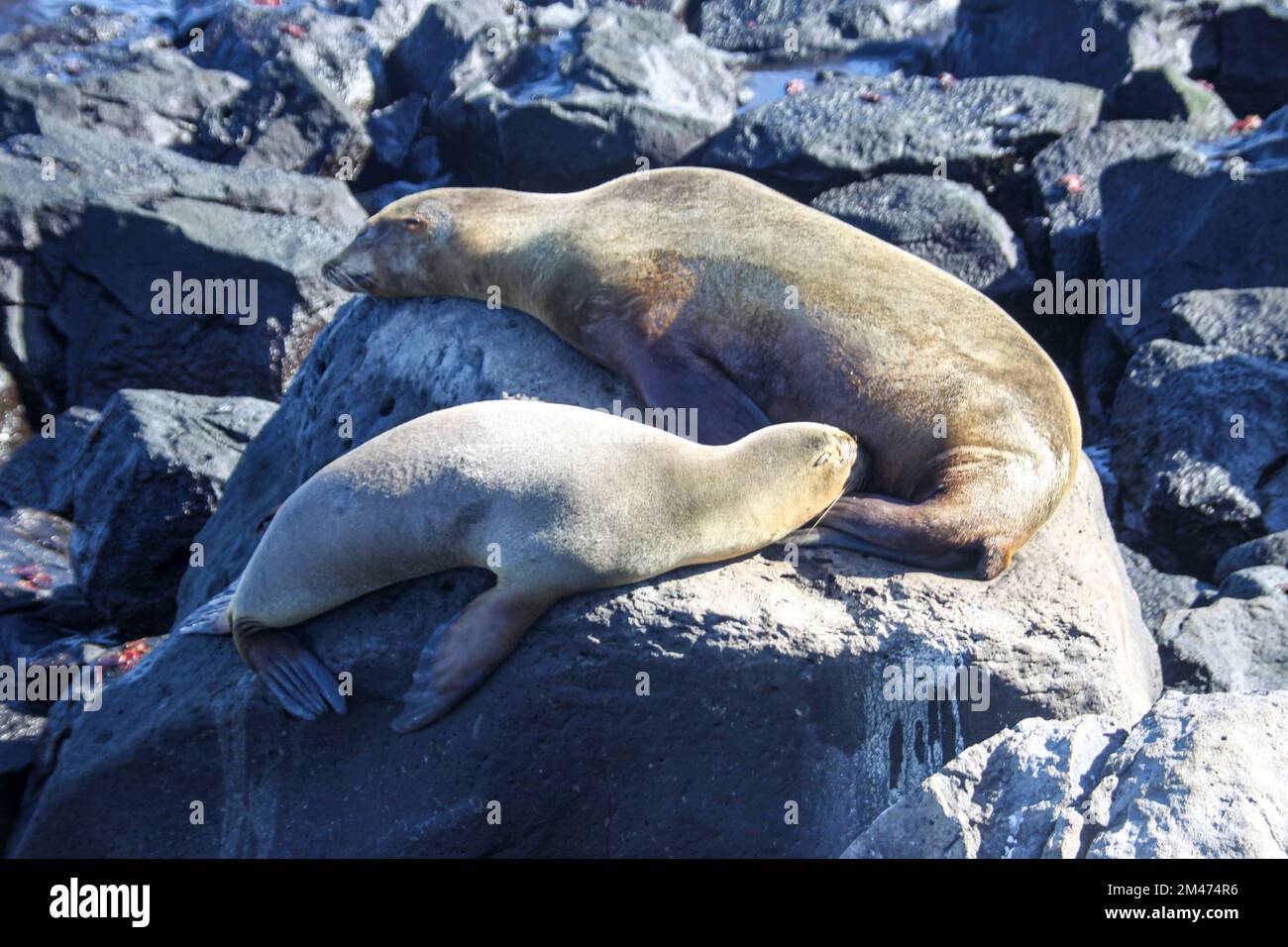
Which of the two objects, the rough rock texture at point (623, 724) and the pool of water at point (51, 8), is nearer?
the rough rock texture at point (623, 724)

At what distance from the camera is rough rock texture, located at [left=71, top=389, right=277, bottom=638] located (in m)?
7.95

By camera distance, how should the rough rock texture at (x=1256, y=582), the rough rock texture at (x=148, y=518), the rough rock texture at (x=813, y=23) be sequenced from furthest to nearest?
the rough rock texture at (x=813, y=23), the rough rock texture at (x=148, y=518), the rough rock texture at (x=1256, y=582)

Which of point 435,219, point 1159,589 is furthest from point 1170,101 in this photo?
point 435,219

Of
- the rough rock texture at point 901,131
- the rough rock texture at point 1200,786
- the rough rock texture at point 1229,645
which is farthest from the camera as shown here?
the rough rock texture at point 901,131

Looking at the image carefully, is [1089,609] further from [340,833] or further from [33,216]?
[33,216]

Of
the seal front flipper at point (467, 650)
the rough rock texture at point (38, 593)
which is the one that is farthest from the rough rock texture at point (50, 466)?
the seal front flipper at point (467, 650)

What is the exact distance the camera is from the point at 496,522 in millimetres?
4438

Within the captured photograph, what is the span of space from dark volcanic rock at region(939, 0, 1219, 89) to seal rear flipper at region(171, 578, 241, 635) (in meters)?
11.6

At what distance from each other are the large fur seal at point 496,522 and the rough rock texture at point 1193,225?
20.8 feet

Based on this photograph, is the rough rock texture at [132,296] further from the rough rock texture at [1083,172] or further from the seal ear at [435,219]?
the rough rock texture at [1083,172]

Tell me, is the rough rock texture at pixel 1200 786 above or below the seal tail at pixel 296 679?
below

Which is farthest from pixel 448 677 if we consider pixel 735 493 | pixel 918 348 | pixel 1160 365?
pixel 1160 365

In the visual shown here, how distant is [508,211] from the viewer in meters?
6.39

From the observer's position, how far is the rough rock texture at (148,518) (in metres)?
7.95
